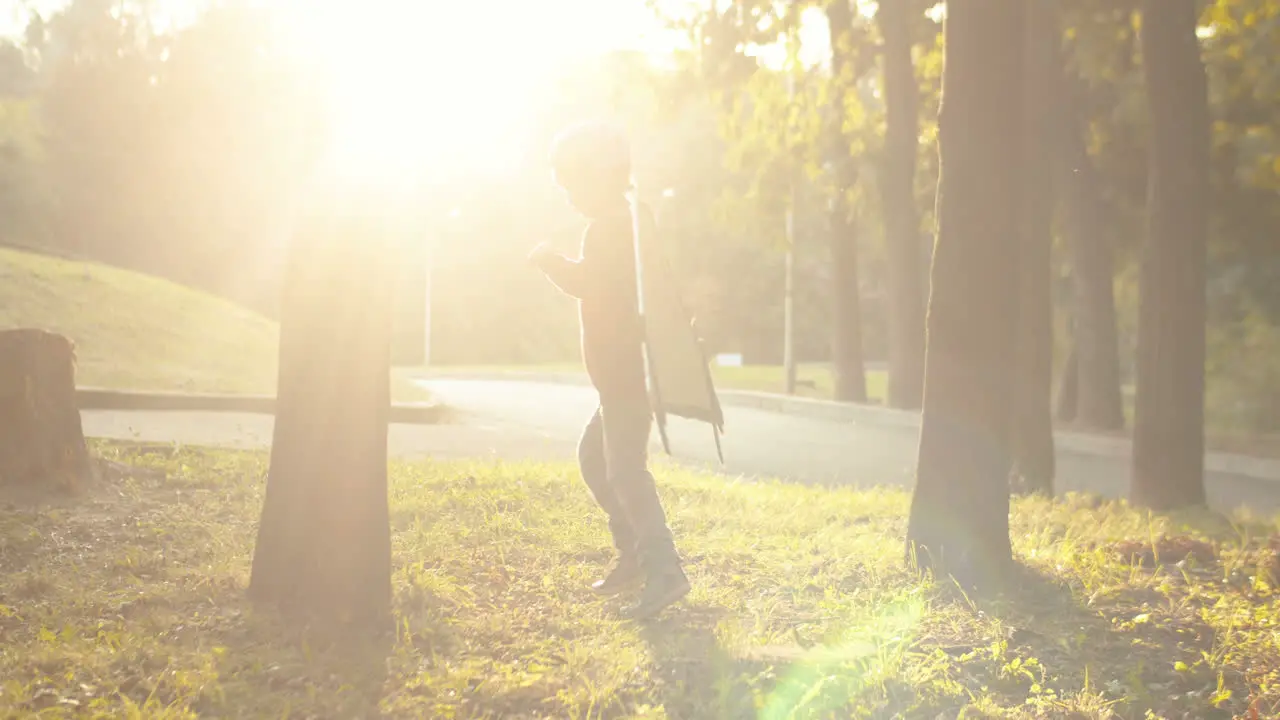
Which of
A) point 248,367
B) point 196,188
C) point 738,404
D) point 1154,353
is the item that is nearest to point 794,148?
point 738,404

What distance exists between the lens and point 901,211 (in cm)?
2055

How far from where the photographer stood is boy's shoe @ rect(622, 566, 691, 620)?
516 cm

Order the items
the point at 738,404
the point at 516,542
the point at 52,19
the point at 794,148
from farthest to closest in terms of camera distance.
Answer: the point at 52,19, the point at 738,404, the point at 794,148, the point at 516,542

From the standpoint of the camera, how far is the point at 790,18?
61.2 feet

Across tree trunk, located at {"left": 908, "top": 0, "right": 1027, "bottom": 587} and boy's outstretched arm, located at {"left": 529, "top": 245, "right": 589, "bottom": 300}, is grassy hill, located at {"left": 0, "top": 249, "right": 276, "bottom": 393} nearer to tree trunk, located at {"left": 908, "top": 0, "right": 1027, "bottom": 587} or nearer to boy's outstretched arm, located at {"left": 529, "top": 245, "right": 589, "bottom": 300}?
boy's outstretched arm, located at {"left": 529, "top": 245, "right": 589, "bottom": 300}

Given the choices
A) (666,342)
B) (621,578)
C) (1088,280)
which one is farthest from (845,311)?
(666,342)

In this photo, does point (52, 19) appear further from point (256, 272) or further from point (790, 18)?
point (790, 18)

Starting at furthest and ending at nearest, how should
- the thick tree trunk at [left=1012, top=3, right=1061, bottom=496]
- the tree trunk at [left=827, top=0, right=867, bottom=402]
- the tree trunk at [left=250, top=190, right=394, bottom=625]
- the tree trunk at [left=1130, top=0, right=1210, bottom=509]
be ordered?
the tree trunk at [left=827, top=0, right=867, bottom=402]
the thick tree trunk at [left=1012, top=3, right=1061, bottom=496]
the tree trunk at [left=1130, top=0, right=1210, bottom=509]
the tree trunk at [left=250, top=190, right=394, bottom=625]

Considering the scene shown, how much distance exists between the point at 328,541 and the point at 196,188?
1615 inches

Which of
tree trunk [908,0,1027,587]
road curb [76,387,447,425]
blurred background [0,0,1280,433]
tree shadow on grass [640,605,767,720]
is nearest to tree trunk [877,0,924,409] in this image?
blurred background [0,0,1280,433]

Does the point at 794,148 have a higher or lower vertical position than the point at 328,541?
higher

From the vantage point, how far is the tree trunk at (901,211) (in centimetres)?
1958

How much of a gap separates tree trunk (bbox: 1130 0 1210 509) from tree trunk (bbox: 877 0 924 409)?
9.86m

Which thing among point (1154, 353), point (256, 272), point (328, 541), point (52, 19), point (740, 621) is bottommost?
point (740, 621)
